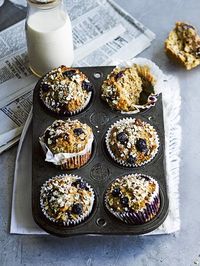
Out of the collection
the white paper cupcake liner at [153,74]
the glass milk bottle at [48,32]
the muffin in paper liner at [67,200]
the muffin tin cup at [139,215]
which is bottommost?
the muffin tin cup at [139,215]

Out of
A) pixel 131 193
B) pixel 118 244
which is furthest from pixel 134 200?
pixel 118 244

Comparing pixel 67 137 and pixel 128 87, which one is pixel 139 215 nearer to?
pixel 67 137

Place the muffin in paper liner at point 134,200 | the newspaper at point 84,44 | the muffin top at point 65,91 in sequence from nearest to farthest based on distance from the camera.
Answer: the muffin in paper liner at point 134,200 → the muffin top at point 65,91 → the newspaper at point 84,44

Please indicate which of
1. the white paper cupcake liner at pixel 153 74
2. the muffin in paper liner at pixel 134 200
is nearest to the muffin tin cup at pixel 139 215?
the muffin in paper liner at pixel 134 200

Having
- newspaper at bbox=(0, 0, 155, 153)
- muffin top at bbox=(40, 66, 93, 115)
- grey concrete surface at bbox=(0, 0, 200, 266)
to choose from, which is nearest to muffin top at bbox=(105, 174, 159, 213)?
grey concrete surface at bbox=(0, 0, 200, 266)

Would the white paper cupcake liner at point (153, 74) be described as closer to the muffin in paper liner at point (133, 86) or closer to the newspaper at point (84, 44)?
the muffin in paper liner at point (133, 86)
